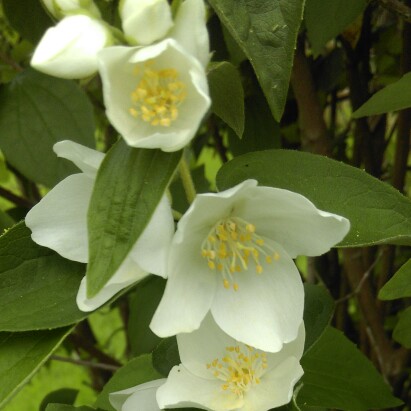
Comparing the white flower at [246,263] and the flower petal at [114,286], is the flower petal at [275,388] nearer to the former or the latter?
the white flower at [246,263]

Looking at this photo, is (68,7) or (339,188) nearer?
(68,7)

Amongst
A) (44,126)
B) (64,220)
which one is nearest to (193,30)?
(64,220)

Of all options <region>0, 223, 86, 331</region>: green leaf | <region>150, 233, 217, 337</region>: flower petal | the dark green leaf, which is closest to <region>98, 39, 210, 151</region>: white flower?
<region>150, 233, 217, 337</region>: flower petal

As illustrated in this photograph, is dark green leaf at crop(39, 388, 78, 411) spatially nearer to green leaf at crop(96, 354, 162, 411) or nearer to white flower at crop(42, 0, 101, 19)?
green leaf at crop(96, 354, 162, 411)

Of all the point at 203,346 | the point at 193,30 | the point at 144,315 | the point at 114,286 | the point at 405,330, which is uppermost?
the point at 193,30

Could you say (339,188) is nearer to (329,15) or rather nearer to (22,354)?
(329,15)

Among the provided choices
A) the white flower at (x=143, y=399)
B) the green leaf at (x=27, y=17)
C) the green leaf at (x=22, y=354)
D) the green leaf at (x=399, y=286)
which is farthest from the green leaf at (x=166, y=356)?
the green leaf at (x=27, y=17)

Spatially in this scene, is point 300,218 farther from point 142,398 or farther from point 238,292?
point 142,398
